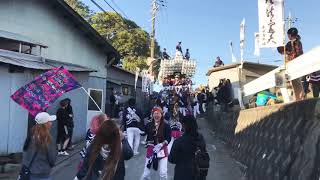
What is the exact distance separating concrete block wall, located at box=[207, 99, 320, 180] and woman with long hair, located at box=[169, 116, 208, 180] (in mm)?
1456

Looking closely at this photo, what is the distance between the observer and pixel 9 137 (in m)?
14.7

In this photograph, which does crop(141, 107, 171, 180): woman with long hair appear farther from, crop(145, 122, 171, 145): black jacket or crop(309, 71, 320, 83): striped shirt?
crop(309, 71, 320, 83): striped shirt

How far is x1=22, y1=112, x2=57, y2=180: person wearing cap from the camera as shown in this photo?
768 centimetres

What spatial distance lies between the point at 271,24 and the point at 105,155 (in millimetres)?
6991

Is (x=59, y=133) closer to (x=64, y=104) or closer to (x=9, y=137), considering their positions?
(x=64, y=104)

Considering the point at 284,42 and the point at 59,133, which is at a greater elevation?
the point at 284,42

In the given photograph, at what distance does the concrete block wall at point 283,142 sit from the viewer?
6773 mm

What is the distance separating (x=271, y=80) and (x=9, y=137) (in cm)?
770

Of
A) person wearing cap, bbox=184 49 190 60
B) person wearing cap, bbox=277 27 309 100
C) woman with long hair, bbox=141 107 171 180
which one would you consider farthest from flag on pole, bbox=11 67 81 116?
person wearing cap, bbox=184 49 190 60

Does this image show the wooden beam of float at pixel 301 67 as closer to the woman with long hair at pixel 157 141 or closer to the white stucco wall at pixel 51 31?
the woman with long hair at pixel 157 141

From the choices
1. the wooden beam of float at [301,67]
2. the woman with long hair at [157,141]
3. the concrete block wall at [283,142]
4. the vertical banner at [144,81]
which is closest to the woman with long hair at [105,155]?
the concrete block wall at [283,142]

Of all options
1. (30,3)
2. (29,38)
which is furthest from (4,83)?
(30,3)

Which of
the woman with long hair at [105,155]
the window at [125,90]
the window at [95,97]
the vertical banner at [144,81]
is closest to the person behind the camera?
the woman with long hair at [105,155]

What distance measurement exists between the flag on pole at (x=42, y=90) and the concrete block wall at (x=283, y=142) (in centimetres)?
402
